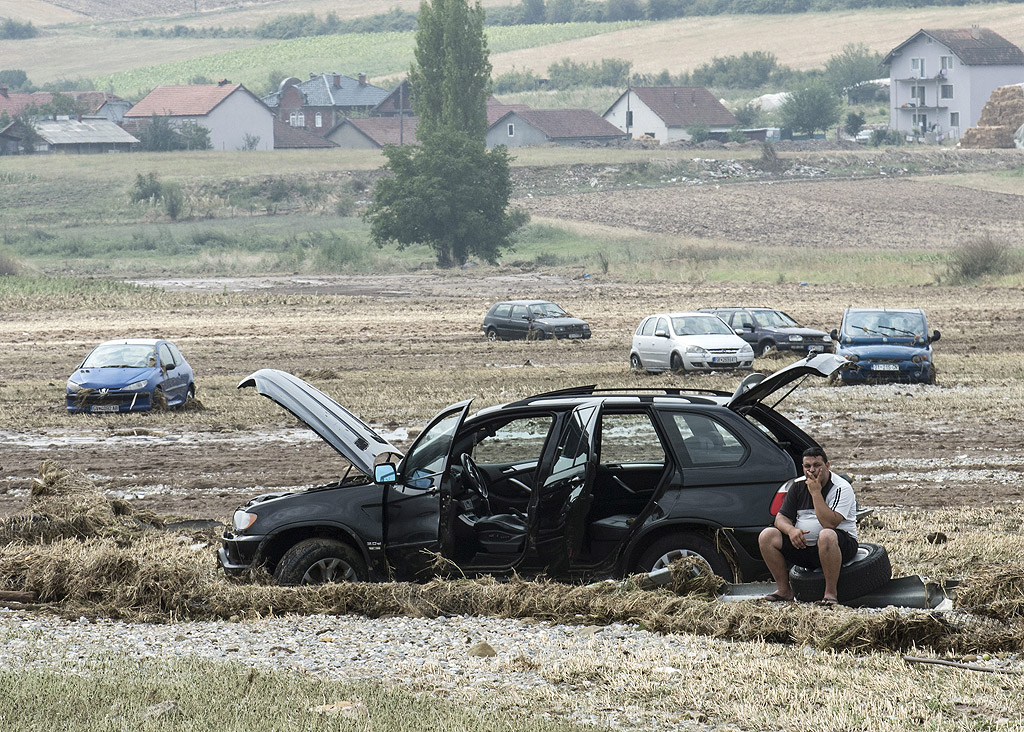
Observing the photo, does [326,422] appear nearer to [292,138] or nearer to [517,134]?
[517,134]

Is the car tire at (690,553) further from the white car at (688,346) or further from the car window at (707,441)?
the white car at (688,346)

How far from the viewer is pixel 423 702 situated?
720cm

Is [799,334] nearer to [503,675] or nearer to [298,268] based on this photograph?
[503,675]

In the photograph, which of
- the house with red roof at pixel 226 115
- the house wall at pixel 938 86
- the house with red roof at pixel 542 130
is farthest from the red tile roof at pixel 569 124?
the house wall at pixel 938 86

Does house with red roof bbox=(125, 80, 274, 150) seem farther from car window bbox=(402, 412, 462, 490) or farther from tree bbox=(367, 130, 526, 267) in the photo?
car window bbox=(402, 412, 462, 490)

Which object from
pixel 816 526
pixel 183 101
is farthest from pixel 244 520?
pixel 183 101

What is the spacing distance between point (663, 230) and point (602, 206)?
30.6 feet

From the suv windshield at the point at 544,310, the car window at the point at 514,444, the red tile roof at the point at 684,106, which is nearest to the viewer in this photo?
the car window at the point at 514,444

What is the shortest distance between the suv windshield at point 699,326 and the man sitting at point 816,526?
19626 millimetres

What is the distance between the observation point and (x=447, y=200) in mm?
70875

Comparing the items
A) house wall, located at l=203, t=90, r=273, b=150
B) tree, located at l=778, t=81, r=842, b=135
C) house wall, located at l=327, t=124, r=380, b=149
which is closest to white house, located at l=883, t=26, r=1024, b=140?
tree, located at l=778, t=81, r=842, b=135

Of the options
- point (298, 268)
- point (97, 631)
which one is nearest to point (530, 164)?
point (298, 268)

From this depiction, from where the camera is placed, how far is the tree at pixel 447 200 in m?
71.1

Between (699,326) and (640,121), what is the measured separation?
4070 inches
